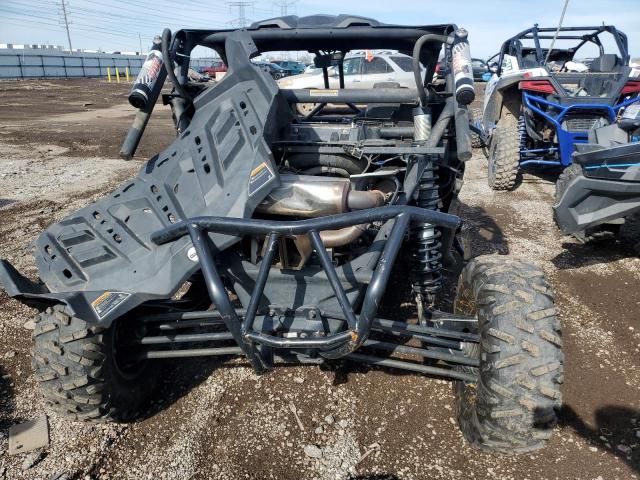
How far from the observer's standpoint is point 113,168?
908cm

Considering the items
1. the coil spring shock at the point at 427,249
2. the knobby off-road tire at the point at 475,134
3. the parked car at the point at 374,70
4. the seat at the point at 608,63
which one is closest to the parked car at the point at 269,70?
the coil spring shock at the point at 427,249

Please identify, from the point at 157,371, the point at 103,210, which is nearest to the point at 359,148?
the point at 103,210

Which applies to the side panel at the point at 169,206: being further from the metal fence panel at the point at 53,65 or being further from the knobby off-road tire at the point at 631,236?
the metal fence panel at the point at 53,65

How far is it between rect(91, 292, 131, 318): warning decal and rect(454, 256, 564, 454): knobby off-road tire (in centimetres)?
170

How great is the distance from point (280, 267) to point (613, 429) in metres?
2.04

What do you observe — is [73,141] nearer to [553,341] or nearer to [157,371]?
[157,371]

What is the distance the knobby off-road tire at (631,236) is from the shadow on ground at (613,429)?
2.81m

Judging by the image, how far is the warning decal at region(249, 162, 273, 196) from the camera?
2.55 meters

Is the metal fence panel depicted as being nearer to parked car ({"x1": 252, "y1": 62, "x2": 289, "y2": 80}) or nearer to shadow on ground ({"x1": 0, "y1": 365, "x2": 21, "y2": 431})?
parked car ({"x1": 252, "y1": 62, "x2": 289, "y2": 80})

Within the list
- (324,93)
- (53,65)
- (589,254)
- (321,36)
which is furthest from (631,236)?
(53,65)

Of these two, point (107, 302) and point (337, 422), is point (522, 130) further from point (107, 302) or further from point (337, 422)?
point (107, 302)

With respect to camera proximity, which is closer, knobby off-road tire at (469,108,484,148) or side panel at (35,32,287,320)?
side panel at (35,32,287,320)

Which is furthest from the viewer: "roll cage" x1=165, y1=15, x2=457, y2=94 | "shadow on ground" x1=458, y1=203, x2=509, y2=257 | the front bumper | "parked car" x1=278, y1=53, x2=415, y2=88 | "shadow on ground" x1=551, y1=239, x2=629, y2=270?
"parked car" x1=278, y1=53, x2=415, y2=88

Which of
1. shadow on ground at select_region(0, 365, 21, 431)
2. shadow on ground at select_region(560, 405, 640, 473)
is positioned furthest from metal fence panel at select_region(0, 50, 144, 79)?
shadow on ground at select_region(560, 405, 640, 473)
